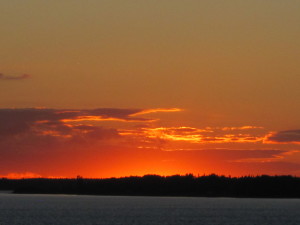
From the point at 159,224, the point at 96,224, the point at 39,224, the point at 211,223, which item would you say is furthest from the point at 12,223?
the point at 211,223

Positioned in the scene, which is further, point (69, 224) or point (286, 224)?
point (286, 224)

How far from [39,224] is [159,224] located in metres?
22.9

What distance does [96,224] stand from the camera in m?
138

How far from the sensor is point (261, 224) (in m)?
145

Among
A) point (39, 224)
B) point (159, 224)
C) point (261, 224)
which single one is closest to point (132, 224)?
point (159, 224)

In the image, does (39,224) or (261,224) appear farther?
(261,224)

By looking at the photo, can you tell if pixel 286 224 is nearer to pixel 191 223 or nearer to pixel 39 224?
pixel 191 223

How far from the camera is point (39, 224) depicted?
134 meters

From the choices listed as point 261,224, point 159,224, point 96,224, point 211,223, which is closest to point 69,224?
point 96,224

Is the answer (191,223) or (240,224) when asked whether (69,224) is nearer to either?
(191,223)

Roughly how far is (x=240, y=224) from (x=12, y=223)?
147ft

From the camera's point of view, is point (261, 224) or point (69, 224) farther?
point (261, 224)

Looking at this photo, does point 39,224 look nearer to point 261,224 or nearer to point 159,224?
point 159,224

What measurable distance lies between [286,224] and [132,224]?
32.5 m
